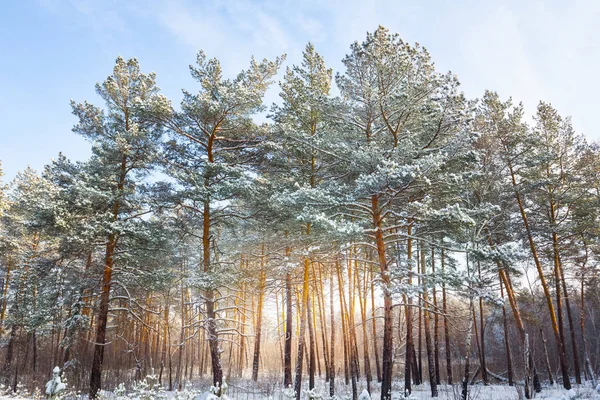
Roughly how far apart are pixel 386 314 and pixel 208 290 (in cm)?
585

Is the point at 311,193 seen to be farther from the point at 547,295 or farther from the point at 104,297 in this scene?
the point at 547,295

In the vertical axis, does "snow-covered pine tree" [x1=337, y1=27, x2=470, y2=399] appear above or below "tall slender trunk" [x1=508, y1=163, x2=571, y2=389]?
above

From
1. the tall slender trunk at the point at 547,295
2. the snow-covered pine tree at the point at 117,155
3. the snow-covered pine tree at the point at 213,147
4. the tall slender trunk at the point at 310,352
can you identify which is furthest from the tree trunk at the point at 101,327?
the tall slender trunk at the point at 547,295

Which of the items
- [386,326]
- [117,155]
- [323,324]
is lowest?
[323,324]

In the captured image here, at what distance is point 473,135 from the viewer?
9492 mm

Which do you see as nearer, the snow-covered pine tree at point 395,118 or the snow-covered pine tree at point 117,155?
the snow-covered pine tree at point 395,118

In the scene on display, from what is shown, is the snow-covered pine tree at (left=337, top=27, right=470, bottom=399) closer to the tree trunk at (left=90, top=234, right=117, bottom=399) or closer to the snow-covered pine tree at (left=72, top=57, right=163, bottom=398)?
the snow-covered pine tree at (left=72, top=57, right=163, bottom=398)

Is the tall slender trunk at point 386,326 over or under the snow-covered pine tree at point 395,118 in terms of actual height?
under

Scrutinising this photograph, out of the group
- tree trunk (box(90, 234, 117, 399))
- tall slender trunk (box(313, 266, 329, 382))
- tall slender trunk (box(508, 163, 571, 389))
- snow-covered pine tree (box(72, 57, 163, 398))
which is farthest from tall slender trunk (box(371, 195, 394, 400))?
tree trunk (box(90, 234, 117, 399))

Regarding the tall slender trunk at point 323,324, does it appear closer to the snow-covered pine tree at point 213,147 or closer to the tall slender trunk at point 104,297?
the snow-covered pine tree at point 213,147

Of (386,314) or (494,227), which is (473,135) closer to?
(386,314)

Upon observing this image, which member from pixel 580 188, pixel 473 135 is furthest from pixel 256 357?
pixel 580 188

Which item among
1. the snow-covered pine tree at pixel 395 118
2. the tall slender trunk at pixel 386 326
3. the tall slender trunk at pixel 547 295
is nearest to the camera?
the tall slender trunk at pixel 386 326

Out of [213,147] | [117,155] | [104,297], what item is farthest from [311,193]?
[104,297]
